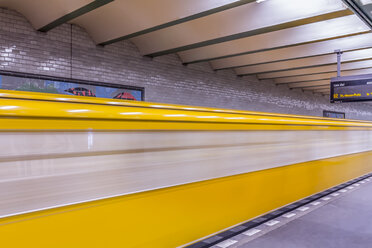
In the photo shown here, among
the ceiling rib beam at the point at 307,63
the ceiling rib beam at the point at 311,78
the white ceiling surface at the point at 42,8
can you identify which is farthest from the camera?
the ceiling rib beam at the point at 311,78

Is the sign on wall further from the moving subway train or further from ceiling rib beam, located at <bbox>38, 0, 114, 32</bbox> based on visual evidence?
ceiling rib beam, located at <bbox>38, 0, 114, 32</bbox>

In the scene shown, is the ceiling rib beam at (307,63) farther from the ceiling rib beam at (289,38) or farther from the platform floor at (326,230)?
the platform floor at (326,230)

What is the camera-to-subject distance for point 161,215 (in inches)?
84.0

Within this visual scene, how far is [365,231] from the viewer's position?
9.37ft

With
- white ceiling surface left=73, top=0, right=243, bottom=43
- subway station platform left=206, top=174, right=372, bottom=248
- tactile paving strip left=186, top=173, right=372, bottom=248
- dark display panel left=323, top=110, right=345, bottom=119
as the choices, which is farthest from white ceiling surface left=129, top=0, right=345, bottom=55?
dark display panel left=323, top=110, right=345, bottom=119

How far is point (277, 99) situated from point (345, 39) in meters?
5.93

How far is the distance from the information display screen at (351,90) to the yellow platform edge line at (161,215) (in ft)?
19.2

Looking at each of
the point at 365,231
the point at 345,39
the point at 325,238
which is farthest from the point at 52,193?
the point at 345,39

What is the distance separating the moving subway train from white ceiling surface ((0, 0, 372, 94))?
3313 millimetres

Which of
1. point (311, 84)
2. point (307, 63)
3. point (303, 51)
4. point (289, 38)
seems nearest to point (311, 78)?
point (311, 84)

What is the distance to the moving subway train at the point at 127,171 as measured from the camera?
1516 mm

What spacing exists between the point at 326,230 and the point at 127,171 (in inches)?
81.6

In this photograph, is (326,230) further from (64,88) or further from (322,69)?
(322,69)

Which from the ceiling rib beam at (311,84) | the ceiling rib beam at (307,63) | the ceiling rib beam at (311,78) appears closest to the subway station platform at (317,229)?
the ceiling rib beam at (307,63)
